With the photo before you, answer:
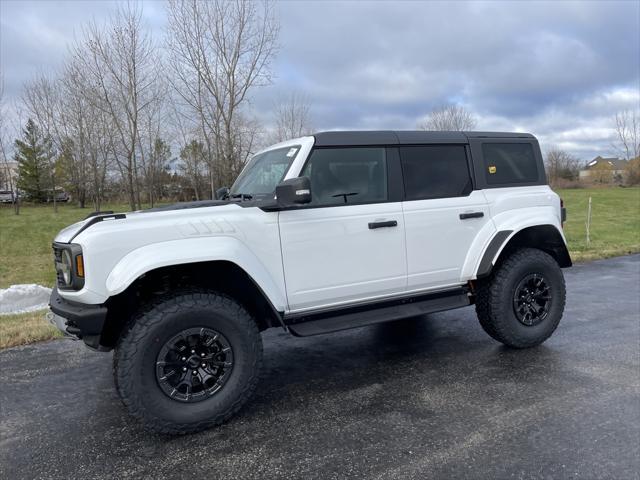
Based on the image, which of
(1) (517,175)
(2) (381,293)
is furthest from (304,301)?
(1) (517,175)

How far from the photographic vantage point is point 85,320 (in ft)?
9.39

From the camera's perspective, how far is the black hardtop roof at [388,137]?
379cm

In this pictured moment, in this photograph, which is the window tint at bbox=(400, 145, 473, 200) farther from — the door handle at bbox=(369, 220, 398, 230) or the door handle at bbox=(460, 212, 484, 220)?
the door handle at bbox=(369, 220, 398, 230)

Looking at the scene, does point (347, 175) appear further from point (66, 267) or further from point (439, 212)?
point (66, 267)

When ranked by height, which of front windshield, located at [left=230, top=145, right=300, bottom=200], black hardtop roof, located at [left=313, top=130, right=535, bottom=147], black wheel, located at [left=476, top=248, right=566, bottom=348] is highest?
black hardtop roof, located at [left=313, top=130, right=535, bottom=147]

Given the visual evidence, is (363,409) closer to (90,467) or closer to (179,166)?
(90,467)

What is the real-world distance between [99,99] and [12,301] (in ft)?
29.6

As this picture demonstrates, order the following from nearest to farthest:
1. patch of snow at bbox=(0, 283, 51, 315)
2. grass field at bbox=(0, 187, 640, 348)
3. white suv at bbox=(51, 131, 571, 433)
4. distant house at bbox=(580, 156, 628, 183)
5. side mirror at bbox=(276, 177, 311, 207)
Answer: white suv at bbox=(51, 131, 571, 433) < side mirror at bbox=(276, 177, 311, 207) < grass field at bbox=(0, 187, 640, 348) < patch of snow at bbox=(0, 283, 51, 315) < distant house at bbox=(580, 156, 628, 183)

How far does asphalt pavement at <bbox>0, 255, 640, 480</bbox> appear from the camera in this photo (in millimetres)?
2670

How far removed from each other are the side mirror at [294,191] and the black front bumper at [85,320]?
4.37 ft

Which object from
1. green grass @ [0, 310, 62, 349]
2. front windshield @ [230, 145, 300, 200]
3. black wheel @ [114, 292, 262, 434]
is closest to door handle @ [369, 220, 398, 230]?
front windshield @ [230, 145, 300, 200]

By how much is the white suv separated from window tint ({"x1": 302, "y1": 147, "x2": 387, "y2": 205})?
1 centimetres

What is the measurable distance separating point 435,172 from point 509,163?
938 millimetres

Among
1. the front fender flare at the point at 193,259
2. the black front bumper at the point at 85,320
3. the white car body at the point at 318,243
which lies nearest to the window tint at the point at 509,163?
the white car body at the point at 318,243
